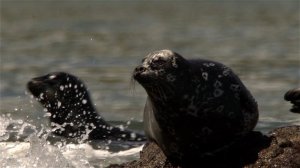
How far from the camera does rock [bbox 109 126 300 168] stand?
741cm

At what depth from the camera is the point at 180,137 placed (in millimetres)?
7641

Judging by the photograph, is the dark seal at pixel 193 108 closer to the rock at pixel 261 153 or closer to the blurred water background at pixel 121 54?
the rock at pixel 261 153

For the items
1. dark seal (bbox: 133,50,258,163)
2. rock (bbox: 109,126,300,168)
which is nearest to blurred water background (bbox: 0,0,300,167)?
dark seal (bbox: 133,50,258,163)

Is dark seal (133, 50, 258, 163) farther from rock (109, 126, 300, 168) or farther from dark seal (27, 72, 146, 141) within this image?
dark seal (27, 72, 146, 141)

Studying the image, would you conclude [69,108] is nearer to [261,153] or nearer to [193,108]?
[193,108]

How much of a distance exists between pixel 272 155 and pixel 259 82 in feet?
34.2

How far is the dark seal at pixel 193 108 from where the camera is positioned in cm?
751

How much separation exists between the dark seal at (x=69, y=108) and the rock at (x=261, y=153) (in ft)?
14.1

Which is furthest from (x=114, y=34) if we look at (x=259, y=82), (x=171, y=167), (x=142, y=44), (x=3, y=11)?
(x=171, y=167)

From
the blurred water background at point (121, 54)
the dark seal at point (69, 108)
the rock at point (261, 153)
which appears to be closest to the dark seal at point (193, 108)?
the rock at point (261, 153)

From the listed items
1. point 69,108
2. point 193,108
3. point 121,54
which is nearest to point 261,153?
point 193,108

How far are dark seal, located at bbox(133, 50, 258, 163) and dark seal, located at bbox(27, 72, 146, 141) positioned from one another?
14.6 ft

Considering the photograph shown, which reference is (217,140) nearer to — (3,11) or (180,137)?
(180,137)

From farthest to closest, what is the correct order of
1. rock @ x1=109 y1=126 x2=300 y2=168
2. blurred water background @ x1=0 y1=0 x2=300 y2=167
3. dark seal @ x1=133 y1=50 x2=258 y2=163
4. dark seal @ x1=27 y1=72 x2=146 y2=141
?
blurred water background @ x1=0 y1=0 x2=300 y2=167
dark seal @ x1=27 y1=72 x2=146 y2=141
dark seal @ x1=133 y1=50 x2=258 y2=163
rock @ x1=109 y1=126 x2=300 y2=168
